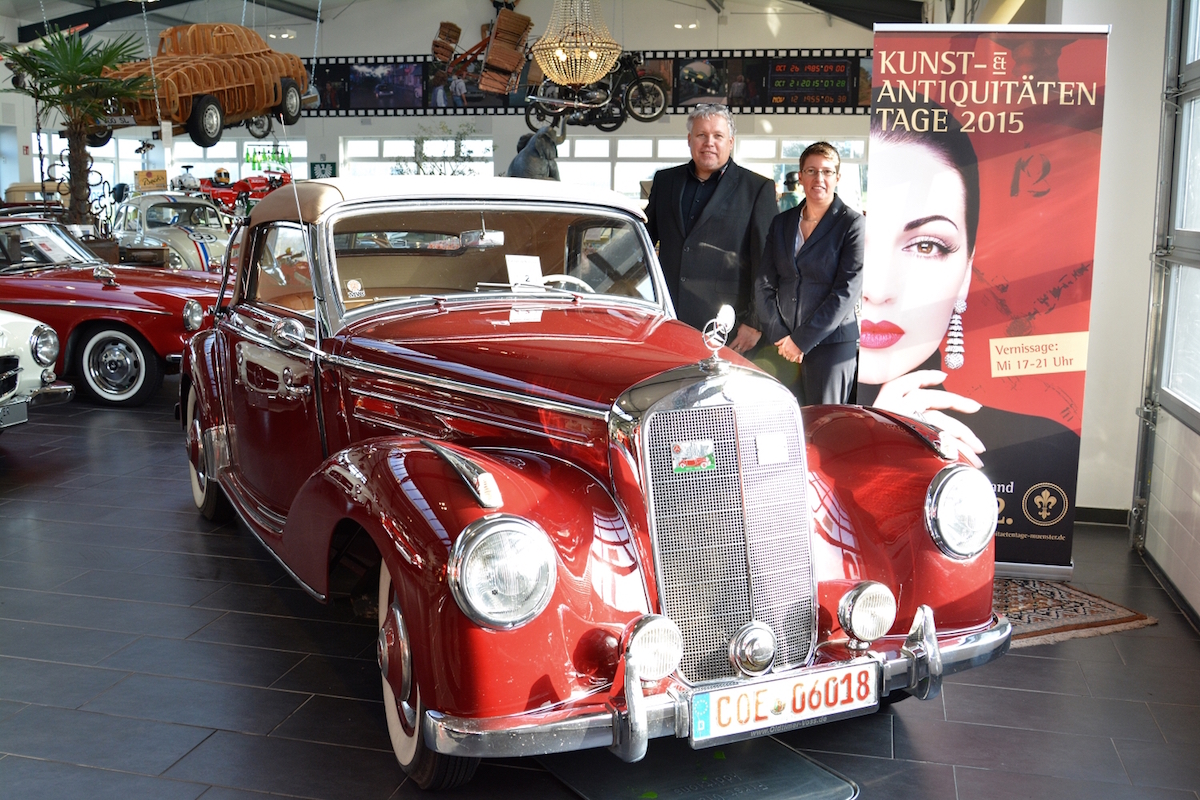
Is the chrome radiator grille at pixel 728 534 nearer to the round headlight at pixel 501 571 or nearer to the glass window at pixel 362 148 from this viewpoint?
the round headlight at pixel 501 571

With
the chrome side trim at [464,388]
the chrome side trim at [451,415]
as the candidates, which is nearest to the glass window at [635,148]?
the chrome side trim at [464,388]

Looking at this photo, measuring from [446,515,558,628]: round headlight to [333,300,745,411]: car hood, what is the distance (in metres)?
0.47

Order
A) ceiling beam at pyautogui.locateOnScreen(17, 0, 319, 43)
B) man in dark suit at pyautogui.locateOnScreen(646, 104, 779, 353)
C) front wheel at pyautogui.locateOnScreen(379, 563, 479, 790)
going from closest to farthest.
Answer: front wheel at pyautogui.locateOnScreen(379, 563, 479, 790), man in dark suit at pyautogui.locateOnScreen(646, 104, 779, 353), ceiling beam at pyautogui.locateOnScreen(17, 0, 319, 43)

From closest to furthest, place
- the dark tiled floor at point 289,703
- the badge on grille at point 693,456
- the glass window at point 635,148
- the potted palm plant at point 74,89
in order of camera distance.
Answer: the badge on grille at point 693,456, the dark tiled floor at point 289,703, the potted palm plant at point 74,89, the glass window at point 635,148

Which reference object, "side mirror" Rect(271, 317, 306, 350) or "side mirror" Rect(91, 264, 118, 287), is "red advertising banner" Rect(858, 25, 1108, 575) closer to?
"side mirror" Rect(271, 317, 306, 350)

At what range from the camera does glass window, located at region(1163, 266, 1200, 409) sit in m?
4.07

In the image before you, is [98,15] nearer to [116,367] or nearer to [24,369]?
[116,367]

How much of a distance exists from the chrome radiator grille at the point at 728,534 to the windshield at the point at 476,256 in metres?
1.09

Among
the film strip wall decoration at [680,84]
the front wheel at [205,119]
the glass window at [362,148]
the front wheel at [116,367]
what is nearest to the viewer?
the front wheel at [116,367]

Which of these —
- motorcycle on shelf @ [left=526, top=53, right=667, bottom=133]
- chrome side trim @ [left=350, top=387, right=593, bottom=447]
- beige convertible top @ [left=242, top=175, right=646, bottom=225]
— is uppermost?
motorcycle on shelf @ [left=526, top=53, right=667, bottom=133]

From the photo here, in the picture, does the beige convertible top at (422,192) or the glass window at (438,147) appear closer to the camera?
the beige convertible top at (422,192)

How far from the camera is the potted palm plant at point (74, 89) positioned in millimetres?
9961

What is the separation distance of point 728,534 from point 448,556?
0.70 m

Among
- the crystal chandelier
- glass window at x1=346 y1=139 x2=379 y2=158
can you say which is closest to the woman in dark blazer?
the crystal chandelier
